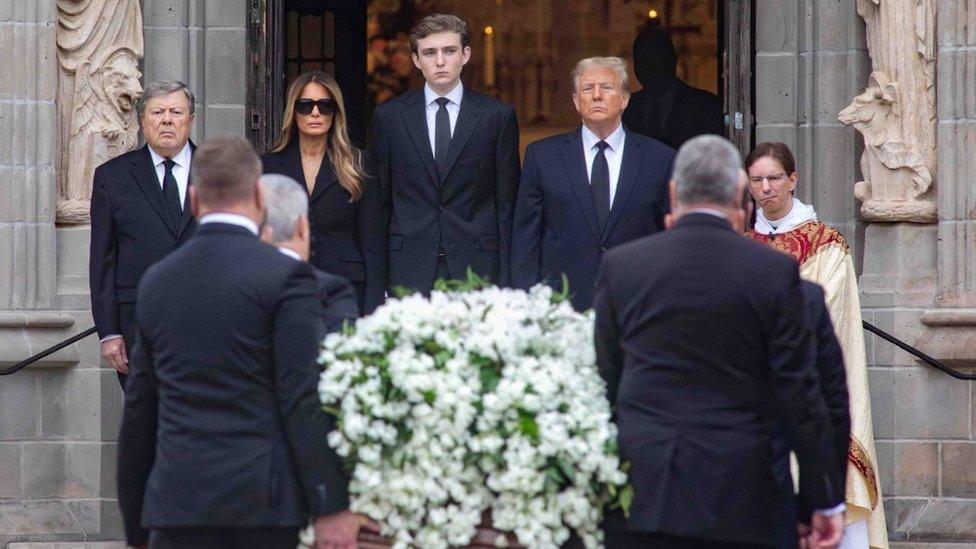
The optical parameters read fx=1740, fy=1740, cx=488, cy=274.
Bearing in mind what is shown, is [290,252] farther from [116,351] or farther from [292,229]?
[116,351]

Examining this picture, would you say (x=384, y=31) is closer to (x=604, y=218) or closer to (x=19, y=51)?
(x=19, y=51)

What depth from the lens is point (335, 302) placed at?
203 inches

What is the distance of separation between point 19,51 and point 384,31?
19.5ft

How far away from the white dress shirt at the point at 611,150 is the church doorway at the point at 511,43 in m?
4.48

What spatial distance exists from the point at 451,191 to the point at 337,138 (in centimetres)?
54

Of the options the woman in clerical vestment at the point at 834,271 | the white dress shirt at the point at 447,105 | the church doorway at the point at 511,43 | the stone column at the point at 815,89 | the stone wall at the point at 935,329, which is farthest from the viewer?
the church doorway at the point at 511,43

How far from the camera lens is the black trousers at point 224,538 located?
15.6 ft

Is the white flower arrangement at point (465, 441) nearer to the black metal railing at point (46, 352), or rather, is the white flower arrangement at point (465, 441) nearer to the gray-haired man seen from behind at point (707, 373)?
the gray-haired man seen from behind at point (707, 373)

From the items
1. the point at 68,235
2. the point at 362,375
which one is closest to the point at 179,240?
the point at 68,235

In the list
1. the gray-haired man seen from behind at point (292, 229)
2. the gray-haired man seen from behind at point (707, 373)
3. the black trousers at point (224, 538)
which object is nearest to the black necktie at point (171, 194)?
the gray-haired man seen from behind at point (292, 229)

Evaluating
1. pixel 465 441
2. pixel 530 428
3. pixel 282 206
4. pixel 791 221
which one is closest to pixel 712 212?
pixel 530 428

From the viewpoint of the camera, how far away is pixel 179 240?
740cm

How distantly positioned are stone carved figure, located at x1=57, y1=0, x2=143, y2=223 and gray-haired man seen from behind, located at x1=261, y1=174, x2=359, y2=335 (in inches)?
150

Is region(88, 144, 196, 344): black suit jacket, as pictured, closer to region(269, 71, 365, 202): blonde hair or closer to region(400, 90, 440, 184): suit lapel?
region(269, 71, 365, 202): blonde hair
